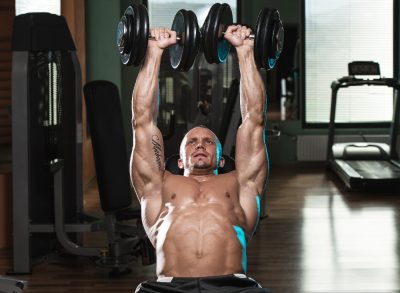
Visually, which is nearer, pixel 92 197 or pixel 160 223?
pixel 160 223

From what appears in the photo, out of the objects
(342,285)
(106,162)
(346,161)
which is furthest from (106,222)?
Result: (346,161)

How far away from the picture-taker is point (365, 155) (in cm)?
865

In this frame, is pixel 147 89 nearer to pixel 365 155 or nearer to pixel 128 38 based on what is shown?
pixel 128 38

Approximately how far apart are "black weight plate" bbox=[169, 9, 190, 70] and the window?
248 inches

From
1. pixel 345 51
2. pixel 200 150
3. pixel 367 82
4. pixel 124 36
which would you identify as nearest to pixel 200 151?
pixel 200 150

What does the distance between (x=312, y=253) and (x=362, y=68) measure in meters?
3.51

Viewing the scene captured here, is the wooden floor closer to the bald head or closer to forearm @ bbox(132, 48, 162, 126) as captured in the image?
the bald head

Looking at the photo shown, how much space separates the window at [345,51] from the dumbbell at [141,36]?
639 centimetres

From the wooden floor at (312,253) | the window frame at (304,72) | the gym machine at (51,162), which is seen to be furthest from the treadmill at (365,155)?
the gym machine at (51,162)

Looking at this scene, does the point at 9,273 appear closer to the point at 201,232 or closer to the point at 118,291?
the point at 118,291

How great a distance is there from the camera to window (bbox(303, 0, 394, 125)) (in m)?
9.11

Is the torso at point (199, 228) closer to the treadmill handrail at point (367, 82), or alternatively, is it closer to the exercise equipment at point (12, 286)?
the exercise equipment at point (12, 286)

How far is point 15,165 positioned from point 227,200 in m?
1.95

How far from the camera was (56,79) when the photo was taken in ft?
16.0
